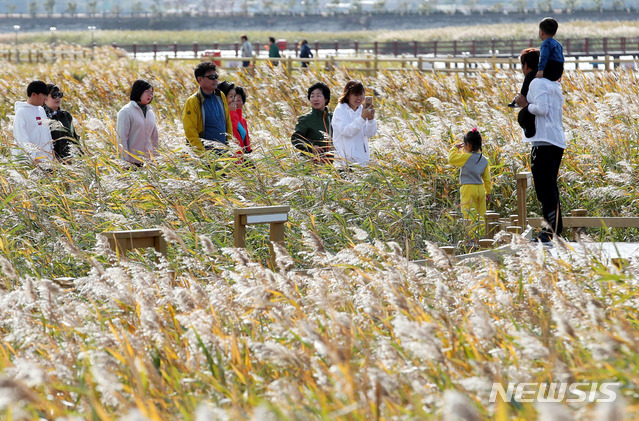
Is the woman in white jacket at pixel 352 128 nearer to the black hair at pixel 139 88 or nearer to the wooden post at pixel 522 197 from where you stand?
the wooden post at pixel 522 197

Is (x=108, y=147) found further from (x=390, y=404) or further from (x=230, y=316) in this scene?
(x=390, y=404)

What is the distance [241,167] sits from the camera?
677 cm

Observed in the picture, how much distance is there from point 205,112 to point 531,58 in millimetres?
2609

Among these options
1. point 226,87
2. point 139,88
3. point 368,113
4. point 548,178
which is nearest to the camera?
point 548,178

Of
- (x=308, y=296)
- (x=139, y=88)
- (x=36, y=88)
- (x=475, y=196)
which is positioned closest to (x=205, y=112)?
(x=139, y=88)

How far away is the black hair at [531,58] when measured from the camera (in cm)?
626

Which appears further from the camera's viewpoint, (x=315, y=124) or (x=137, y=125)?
(x=315, y=124)

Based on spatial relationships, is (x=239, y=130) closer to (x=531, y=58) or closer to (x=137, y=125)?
(x=137, y=125)

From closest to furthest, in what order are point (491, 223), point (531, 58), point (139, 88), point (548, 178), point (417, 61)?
point (491, 223) < point (548, 178) < point (531, 58) < point (139, 88) < point (417, 61)

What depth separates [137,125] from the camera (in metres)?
6.95

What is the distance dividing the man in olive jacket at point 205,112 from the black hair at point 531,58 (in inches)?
92.1

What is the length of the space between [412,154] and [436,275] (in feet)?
10.4

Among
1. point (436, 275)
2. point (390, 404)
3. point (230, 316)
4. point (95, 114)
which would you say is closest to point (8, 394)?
point (390, 404)

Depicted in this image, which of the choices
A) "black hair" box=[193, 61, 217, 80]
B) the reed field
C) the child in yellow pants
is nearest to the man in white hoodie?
the reed field
